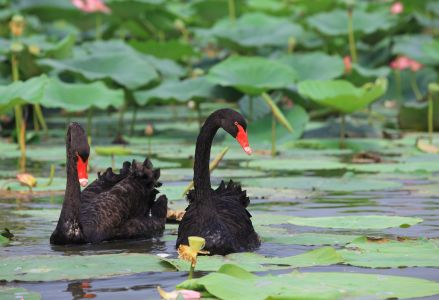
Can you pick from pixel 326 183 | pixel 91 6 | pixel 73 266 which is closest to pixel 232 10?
pixel 91 6

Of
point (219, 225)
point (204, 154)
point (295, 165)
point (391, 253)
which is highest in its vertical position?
point (204, 154)

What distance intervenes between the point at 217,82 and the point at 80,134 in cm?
561

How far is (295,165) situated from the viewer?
10547 millimetres

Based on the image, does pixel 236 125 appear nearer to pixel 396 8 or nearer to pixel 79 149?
pixel 79 149

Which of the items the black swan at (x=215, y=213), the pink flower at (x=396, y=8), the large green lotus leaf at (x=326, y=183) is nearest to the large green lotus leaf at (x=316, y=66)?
the pink flower at (x=396, y=8)

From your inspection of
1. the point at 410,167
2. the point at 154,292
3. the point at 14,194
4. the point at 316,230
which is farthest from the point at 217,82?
the point at 154,292

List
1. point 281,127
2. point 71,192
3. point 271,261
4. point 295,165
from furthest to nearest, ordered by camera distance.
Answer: point 281,127 < point 295,165 < point 71,192 < point 271,261

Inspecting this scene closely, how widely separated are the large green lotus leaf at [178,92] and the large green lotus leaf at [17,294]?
752 cm

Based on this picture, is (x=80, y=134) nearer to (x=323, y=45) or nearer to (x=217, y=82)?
(x=217, y=82)

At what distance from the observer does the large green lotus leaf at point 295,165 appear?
1048 cm

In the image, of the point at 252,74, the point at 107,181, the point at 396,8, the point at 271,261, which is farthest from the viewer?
the point at 396,8

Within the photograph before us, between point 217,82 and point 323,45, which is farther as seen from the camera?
point 323,45

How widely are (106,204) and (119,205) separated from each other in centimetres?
10

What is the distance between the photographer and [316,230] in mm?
7520
